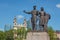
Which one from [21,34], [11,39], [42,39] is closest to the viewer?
[42,39]

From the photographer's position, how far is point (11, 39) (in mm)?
76000

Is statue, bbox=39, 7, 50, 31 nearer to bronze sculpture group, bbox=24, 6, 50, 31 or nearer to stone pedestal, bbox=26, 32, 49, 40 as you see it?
bronze sculpture group, bbox=24, 6, 50, 31

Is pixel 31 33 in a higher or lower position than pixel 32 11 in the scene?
lower

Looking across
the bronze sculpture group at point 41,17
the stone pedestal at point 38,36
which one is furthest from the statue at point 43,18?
the stone pedestal at point 38,36

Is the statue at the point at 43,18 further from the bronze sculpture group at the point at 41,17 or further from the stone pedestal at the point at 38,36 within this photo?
the stone pedestal at the point at 38,36

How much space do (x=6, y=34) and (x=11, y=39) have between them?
7.46 ft

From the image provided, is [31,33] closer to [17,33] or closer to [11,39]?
[11,39]

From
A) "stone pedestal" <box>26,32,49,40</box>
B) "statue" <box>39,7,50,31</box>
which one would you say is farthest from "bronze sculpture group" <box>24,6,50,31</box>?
"stone pedestal" <box>26,32,49,40</box>

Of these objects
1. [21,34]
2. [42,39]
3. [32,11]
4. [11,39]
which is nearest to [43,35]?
[42,39]

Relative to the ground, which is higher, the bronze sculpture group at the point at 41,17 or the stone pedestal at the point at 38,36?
the bronze sculpture group at the point at 41,17

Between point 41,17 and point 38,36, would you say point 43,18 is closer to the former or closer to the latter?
point 41,17

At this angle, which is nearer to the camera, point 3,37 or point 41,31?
point 41,31

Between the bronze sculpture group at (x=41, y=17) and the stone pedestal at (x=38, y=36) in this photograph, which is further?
the bronze sculpture group at (x=41, y=17)

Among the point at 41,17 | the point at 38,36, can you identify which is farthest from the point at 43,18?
the point at 38,36
